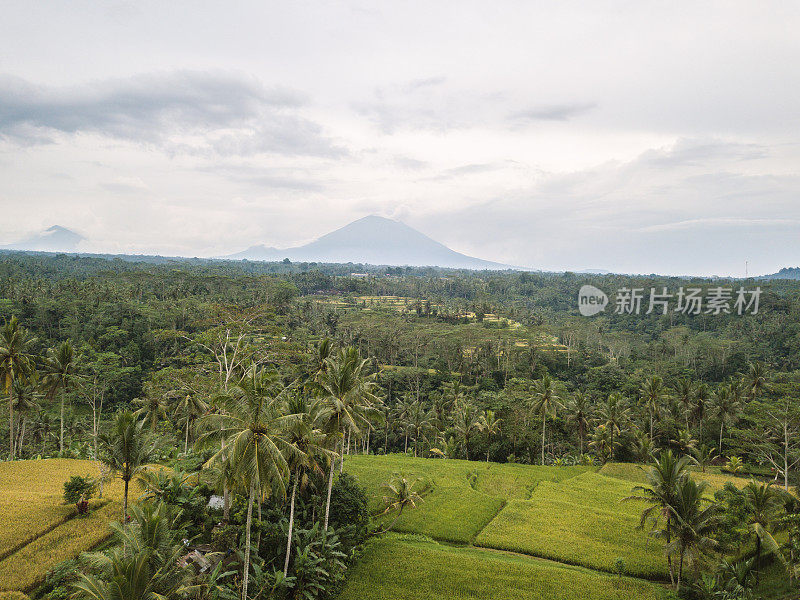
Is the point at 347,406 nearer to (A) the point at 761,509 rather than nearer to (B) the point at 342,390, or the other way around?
(B) the point at 342,390

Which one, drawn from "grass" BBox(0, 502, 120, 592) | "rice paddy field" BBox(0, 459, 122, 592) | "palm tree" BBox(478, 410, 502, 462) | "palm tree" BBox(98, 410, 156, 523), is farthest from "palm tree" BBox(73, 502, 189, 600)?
"palm tree" BBox(478, 410, 502, 462)

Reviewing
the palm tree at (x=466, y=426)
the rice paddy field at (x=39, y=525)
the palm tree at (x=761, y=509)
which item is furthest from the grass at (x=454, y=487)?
the rice paddy field at (x=39, y=525)

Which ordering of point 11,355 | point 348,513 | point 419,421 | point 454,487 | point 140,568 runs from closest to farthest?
point 140,568 → point 348,513 → point 11,355 → point 454,487 → point 419,421

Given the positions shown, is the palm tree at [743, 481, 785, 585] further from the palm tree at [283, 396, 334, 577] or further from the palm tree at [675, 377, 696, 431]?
the palm tree at [675, 377, 696, 431]

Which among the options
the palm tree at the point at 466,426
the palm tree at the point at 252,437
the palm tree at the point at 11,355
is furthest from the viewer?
the palm tree at the point at 466,426

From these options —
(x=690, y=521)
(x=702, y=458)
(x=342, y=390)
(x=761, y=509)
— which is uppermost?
(x=342, y=390)

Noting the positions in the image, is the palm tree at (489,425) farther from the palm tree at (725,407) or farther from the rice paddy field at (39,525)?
the rice paddy field at (39,525)

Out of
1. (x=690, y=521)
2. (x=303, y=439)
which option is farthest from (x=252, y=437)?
(x=690, y=521)
